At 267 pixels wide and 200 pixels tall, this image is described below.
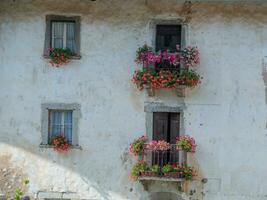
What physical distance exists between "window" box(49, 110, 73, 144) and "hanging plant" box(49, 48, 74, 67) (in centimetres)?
156

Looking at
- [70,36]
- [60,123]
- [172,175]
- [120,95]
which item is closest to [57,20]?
[70,36]

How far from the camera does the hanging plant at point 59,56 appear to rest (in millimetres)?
18031

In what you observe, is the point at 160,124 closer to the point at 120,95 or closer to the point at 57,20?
the point at 120,95

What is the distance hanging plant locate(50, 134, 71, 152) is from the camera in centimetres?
1778

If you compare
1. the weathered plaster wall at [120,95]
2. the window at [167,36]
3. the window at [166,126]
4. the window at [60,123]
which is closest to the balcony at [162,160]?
the window at [166,126]

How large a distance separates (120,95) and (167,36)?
2.49 m

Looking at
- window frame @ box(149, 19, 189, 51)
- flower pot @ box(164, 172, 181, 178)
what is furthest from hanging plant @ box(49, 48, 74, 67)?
flower pot @ box(164, 172, 181, 178)

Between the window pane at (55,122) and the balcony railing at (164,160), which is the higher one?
the window pane at (55,122)

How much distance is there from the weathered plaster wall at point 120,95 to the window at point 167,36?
39cm

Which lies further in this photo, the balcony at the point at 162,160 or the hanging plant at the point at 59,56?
the hanging plant at the point at 59,56

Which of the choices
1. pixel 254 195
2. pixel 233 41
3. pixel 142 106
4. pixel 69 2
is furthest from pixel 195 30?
pixel 254 195

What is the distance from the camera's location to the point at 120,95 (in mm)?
18125

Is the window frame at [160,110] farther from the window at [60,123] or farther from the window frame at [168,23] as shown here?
the window at [60,123]

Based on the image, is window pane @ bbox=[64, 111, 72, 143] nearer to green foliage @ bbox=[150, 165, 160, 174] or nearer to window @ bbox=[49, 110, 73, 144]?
window @ bbox=[49, 110, 73, 144]
